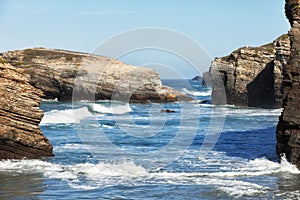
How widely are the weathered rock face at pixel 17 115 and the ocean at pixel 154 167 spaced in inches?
37.8

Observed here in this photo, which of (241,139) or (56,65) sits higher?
(56,65)

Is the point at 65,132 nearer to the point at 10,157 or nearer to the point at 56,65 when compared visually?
the point at 10,157

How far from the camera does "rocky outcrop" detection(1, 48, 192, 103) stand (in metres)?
91.9

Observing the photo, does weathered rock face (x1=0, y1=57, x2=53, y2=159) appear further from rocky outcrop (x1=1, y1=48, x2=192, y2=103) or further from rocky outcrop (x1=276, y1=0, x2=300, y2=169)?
rocky outcrop (x1=1, y1=48, x2=192, y2=103)

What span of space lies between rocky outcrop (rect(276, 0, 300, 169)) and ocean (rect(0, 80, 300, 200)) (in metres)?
0.76

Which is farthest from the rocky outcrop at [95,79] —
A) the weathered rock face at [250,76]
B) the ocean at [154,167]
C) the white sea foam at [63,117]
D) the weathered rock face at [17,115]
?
the weathered rock face at [17,115]

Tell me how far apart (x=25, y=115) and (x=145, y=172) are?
6484 mm

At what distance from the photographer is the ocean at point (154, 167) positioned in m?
21.3

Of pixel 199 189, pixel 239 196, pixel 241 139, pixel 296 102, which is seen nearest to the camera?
pixel 239 196

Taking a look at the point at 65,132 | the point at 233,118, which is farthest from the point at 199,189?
the point at 233,118

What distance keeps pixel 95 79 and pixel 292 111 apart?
2627 inches

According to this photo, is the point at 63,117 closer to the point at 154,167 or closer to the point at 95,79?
the point at 154,167

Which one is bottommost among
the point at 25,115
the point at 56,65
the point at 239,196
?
the point at 239,196

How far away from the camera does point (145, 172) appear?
1014 inches
